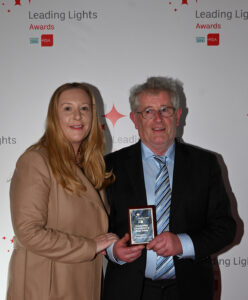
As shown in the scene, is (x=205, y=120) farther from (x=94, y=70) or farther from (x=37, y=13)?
(x=37, y=13)

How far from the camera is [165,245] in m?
2.09

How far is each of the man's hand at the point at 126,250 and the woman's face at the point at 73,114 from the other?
72 centimetres

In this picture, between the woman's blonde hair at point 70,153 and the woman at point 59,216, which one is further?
the woman's blonde hair at point 70,153

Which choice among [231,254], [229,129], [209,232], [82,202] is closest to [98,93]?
[229,129]

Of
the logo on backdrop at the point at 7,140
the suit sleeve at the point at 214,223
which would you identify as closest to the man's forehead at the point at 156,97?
the suit sleeve at the point at 214,223

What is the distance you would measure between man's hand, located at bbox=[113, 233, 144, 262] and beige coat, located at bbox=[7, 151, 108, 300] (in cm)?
16

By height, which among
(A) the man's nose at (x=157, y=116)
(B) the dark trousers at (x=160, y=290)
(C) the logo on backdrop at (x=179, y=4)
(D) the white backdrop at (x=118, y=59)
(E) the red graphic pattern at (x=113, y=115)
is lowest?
(B) the dark trousers at (x=160, y=290)

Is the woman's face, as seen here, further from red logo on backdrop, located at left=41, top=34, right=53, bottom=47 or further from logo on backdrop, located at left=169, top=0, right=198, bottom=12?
logo on backdrop, located at left=169, top=0, right=198, bottom=12

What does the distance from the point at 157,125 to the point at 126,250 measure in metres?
0.86

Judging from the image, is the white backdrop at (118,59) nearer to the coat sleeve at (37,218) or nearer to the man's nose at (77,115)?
the man's nose at (77,115)

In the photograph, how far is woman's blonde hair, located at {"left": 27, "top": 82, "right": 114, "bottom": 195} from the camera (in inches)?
84.4

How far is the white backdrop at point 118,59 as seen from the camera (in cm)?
377

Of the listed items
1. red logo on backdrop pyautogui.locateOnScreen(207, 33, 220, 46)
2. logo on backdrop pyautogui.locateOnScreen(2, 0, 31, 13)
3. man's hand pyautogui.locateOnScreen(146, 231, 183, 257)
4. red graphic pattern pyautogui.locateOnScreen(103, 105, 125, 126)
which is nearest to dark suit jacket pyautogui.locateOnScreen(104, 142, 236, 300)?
man's hand pyautogui.locateOnScreen(146, 231, 183, 257)

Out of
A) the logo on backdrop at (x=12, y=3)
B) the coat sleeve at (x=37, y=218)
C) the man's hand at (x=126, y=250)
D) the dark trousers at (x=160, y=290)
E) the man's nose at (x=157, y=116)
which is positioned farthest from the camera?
the logo on backdrop at (x=12, y=3)
